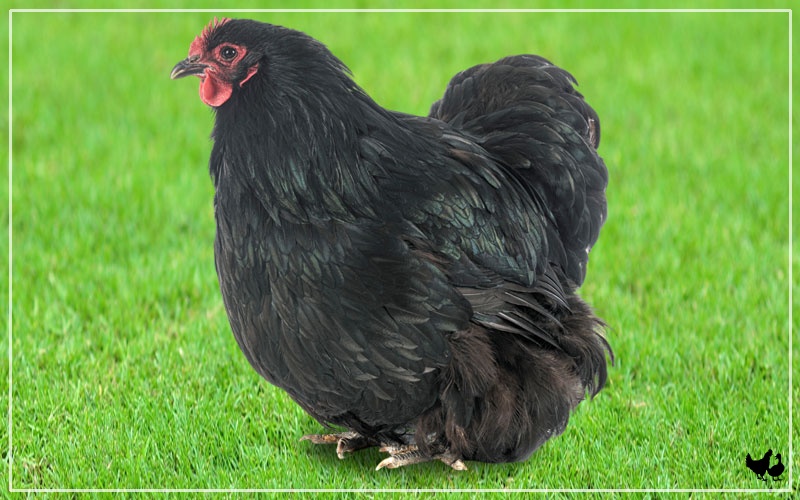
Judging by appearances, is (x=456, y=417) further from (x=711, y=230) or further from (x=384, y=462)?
(x=711, y=230)

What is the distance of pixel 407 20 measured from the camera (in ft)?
29.2

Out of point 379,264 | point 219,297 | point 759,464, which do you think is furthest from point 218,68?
point 759,464

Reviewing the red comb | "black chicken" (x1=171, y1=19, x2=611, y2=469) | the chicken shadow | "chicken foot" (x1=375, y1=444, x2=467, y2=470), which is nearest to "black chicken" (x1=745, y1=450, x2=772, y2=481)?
the chicken shadow

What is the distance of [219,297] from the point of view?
20.9 ft

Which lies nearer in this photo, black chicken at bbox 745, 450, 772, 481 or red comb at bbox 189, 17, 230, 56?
red comb at bbox 189, 17, 230, 56

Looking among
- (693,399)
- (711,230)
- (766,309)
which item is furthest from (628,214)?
(693,399)

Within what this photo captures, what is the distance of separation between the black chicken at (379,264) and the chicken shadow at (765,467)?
2.75ft

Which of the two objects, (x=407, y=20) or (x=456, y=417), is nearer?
(x=456, y=417)

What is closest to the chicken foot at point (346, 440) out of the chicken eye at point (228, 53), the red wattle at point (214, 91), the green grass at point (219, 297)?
the green grass at point (219, 297)

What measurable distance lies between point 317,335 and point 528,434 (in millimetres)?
1045

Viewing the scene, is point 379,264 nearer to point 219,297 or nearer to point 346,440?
point 346,440

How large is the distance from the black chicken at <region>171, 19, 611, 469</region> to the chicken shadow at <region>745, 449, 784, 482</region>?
839 millimetres

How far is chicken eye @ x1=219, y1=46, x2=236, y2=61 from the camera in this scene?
4.11m

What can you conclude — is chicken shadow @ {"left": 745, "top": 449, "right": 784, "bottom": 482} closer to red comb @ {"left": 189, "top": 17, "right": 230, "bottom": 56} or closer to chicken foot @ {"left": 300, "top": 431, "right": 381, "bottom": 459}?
chicken foot @ {"left": 300, "top": 431, "right": 381, "bottom": 459}
